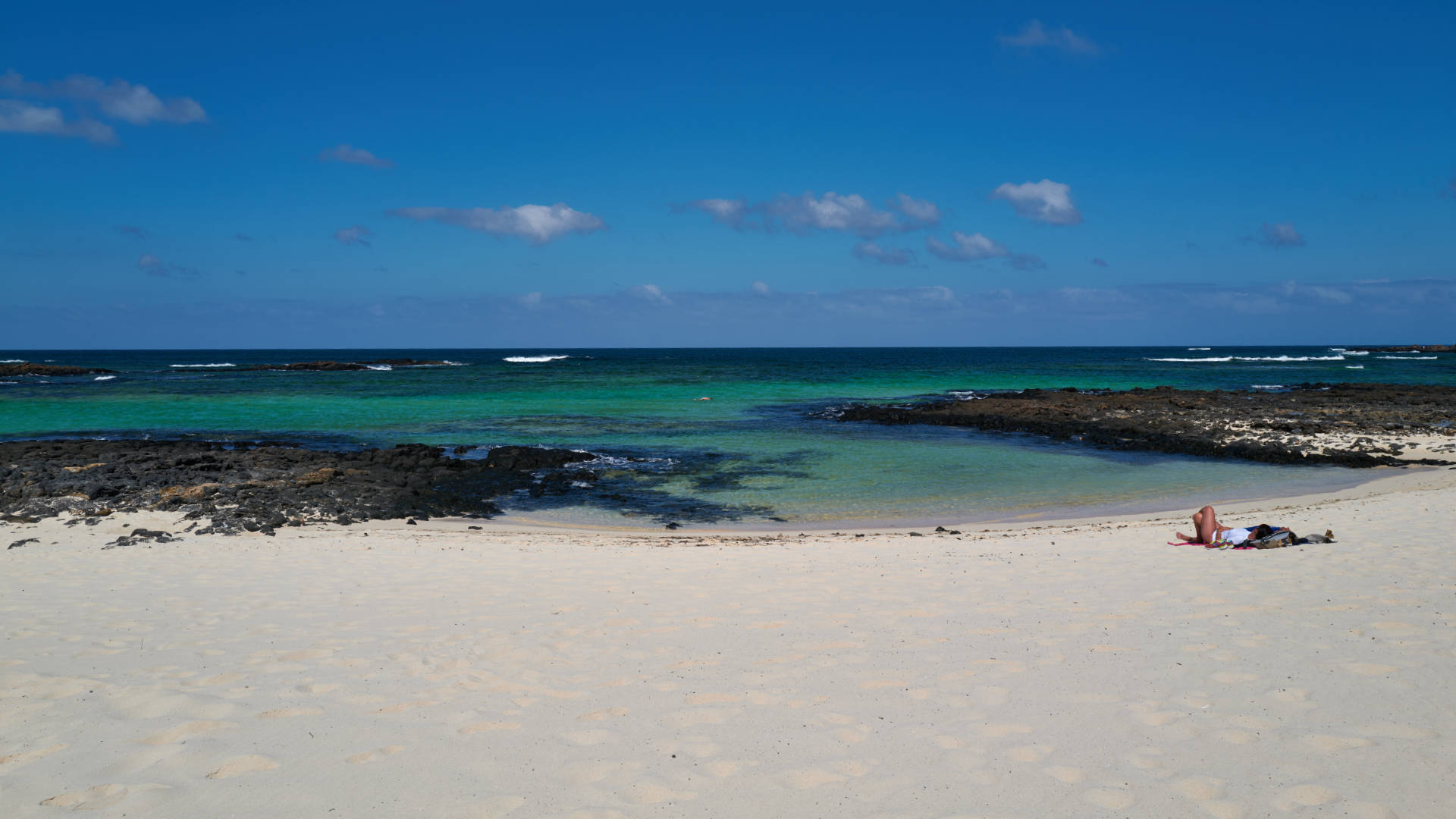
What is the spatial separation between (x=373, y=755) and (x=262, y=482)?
12.9m

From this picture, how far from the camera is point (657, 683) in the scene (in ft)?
16.5

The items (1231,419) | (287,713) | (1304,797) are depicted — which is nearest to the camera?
(1304,797)

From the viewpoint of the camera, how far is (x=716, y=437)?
2525 centimetres

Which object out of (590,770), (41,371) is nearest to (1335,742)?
(590,770)

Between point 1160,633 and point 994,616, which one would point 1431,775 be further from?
point 994,616

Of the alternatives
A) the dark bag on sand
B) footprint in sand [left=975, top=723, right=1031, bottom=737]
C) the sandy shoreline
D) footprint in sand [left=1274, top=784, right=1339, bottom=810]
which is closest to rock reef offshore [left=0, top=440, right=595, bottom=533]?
the sandy shoreline

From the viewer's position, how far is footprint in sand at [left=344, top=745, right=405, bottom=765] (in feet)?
13.0

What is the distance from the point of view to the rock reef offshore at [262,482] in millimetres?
12578

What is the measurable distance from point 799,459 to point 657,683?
1554 cm

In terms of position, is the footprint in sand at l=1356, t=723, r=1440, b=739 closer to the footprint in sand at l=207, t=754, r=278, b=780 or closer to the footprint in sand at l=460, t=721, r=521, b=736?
the footprint in sand at l=460, t=721, r=521, b=736

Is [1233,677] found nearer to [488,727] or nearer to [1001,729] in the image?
[1001,729]

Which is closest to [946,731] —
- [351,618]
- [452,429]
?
[351,618]

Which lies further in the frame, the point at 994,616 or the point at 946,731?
the point at 994,616

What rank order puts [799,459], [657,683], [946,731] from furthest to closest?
[799,459], [657,683], [946,731]
